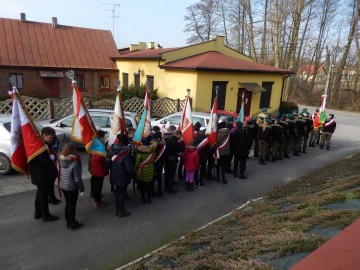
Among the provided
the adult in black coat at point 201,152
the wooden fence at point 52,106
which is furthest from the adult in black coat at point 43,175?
the wooden fence at point 52,106

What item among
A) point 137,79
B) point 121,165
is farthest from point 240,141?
point 137,79

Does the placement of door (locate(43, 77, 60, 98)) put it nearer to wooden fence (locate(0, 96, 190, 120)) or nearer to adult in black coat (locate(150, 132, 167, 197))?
wooden fence (locate(0, 96, 190, 120))

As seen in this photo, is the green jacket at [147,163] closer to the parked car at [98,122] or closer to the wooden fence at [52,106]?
the parked car at [98,122]

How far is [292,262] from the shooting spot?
2744mm

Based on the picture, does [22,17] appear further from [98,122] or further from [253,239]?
[253,239]

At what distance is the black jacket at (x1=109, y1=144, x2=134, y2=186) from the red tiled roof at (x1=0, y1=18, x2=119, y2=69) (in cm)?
2010

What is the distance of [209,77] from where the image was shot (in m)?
18.5

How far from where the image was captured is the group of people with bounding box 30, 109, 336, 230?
5.68 metres

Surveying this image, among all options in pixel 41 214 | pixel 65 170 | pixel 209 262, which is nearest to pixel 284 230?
pixel 209 262

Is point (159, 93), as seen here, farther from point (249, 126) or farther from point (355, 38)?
point (355, 38)

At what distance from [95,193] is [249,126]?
21.8 ft

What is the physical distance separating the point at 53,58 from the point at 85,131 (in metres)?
20.4

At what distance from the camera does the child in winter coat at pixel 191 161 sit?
795 cm

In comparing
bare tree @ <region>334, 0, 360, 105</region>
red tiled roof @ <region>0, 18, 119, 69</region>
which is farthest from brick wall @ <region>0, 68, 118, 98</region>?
bare tree @ <region>334, 0, 360, 105</region>
